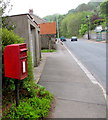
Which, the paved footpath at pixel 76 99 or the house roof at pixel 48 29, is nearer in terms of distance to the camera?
the paved footpath at pixel 76 99

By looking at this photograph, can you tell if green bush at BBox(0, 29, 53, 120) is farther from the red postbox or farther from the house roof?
the house roof

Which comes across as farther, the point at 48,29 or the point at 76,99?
the point at 48,29

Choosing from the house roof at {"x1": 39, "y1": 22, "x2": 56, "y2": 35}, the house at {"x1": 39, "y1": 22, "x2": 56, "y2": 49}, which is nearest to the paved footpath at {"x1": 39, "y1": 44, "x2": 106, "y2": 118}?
the house at {"x1": 39, "y1": 22, "x2": 56, "y2": 49}


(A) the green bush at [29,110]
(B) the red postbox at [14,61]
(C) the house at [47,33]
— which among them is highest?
(C) the house at [47,33]

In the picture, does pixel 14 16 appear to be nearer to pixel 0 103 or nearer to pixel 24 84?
pixel 24 84

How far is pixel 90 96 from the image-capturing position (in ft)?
14.3

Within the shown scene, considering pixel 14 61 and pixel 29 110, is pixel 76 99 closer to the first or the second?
pixel 29 110

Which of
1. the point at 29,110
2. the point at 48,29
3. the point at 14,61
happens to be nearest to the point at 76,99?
the point at 29,110

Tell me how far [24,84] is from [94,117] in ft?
5.48

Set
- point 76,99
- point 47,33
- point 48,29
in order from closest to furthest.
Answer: point 76,99 → point 47,33 → point 48,29

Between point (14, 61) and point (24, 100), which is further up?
point (14, 61)

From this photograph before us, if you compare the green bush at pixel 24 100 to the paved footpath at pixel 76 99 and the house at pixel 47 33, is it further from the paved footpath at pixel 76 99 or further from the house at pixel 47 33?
the house at pixel 47 33

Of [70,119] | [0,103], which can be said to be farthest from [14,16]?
[70,119]

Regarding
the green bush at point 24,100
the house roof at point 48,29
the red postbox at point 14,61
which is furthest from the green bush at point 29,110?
the house roof at point 48,29
